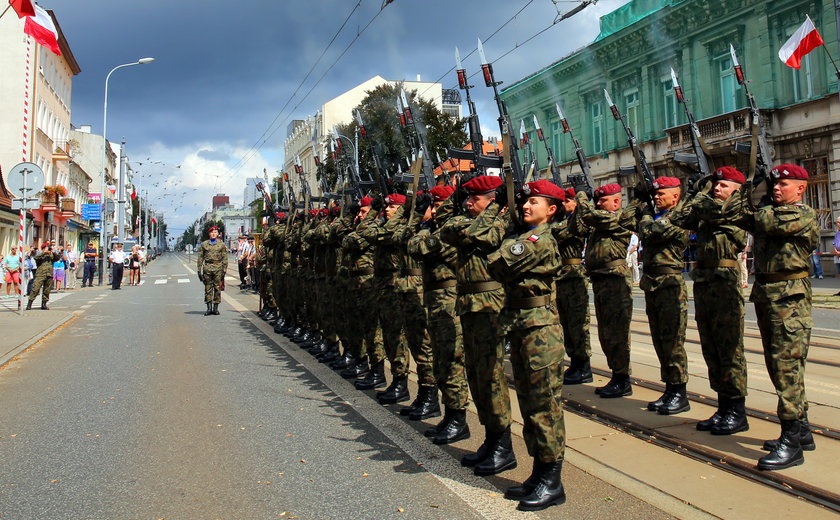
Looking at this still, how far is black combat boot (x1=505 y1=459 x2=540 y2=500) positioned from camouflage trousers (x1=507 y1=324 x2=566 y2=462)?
0.25ft

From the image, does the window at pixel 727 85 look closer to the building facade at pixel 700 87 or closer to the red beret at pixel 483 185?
the building facade at pixel 700 87

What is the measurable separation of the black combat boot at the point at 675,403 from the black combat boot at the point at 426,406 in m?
1.80

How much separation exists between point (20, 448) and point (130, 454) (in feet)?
2.93

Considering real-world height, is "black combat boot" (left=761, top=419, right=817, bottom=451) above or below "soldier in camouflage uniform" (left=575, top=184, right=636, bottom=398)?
below

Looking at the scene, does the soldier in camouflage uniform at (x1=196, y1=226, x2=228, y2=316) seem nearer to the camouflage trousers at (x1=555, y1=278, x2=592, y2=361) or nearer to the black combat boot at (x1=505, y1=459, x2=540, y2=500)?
the camouflage trousers at (x1=555, y1=278, x2=592, y2=361)

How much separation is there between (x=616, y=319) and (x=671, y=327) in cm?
65

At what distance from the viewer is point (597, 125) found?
2962 cm

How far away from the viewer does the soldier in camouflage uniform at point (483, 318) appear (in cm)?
423

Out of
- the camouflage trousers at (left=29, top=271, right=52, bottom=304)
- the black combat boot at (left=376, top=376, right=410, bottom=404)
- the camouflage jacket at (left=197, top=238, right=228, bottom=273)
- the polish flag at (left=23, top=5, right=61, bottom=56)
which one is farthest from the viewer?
the camouflage trousers at (left=29, top=271, right=52, bottom=304)

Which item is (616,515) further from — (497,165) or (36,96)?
(36,96)

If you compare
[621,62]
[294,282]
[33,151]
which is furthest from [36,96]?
[294,282]

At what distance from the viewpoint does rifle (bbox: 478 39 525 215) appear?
4.05 m

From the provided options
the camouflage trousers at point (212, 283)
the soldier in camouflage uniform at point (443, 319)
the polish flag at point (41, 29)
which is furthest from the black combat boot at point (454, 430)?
the polish flag at point (41, 29)

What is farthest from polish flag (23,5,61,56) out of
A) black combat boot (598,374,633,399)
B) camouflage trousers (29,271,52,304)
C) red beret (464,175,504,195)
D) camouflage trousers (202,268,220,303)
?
black combat boot (598,374,633,399)
